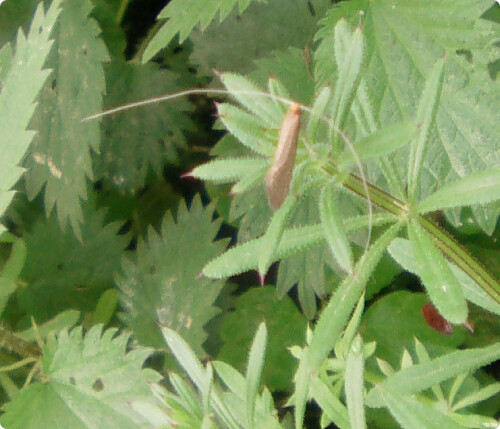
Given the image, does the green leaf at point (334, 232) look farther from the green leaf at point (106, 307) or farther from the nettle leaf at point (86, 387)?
the green leaf at point (106, 307)

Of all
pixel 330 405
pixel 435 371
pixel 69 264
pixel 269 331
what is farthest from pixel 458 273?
pixel 69 264

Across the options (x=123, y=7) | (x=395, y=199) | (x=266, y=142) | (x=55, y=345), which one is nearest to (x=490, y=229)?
(x=395, y=199)

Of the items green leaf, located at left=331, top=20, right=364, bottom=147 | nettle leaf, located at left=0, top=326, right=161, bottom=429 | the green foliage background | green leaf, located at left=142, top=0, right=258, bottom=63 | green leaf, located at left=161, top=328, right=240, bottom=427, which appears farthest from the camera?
nettle leaf, located at left=0, top=326, right=161, bottom=429

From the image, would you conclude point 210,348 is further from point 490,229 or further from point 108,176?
point 490,229

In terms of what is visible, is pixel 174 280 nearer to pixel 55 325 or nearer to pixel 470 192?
pixel 55 325

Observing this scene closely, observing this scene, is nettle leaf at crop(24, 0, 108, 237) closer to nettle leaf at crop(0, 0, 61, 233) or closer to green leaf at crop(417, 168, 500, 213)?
nettle leaf at crop(0, 0, 61, 233)

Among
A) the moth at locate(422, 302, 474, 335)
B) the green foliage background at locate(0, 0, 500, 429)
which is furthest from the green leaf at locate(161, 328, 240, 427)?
the moth at locate(422, 302, 474, 335)

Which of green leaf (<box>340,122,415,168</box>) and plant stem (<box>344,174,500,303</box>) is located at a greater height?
green leaf (<box>340,122,415,168</box>)
